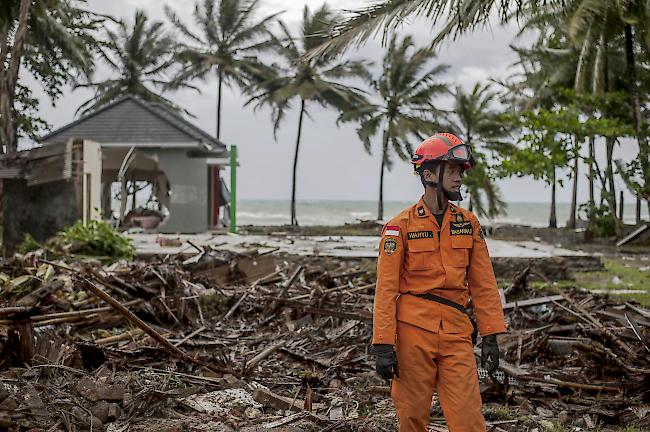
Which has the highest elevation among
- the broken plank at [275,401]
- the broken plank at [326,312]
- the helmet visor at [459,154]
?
the helmet visor at [459,154]

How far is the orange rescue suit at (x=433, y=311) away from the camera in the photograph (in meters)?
3.41

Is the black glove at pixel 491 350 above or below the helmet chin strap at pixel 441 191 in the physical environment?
below

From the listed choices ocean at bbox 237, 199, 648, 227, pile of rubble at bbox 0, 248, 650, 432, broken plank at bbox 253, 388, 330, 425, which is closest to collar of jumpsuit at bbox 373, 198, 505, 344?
pile of rubble at bbox 0, 248, 650, 432

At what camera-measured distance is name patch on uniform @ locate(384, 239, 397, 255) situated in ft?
11.6

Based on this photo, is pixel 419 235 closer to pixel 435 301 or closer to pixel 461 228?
pixel 461 228

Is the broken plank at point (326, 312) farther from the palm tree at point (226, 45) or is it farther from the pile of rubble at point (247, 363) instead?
the palm tree at point (226, 45)

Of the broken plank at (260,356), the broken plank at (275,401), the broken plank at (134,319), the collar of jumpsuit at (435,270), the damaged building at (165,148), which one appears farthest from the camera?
the damaged building at (165,148)

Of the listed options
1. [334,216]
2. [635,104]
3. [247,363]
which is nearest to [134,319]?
[247,363]

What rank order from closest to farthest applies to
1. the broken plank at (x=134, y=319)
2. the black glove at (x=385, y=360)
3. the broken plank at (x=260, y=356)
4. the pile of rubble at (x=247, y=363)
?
the black glove at (x=385, y=360) < the pile of rubble at (x=247, y=363) < the broken plank at (x=134, y=319) < the broken plank at (x=260, y=356)

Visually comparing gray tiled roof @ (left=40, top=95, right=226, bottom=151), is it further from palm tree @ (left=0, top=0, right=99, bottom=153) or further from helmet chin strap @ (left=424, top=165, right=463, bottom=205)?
helmet chin strap @ (left=424, top=165, right=463, bottom=205)

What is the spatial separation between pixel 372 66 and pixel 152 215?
46.4 ft

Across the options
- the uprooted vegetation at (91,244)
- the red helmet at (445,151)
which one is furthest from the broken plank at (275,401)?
the uprooted vegetation at (91,244)

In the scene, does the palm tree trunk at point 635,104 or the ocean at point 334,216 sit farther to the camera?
the ocean at point 334,216

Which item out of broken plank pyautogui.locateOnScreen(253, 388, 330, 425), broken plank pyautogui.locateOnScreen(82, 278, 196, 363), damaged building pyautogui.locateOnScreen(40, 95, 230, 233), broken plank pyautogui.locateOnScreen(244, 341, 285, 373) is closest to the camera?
broken plank pyautogui.locateOnScreen(253, 388, 330, 425)
